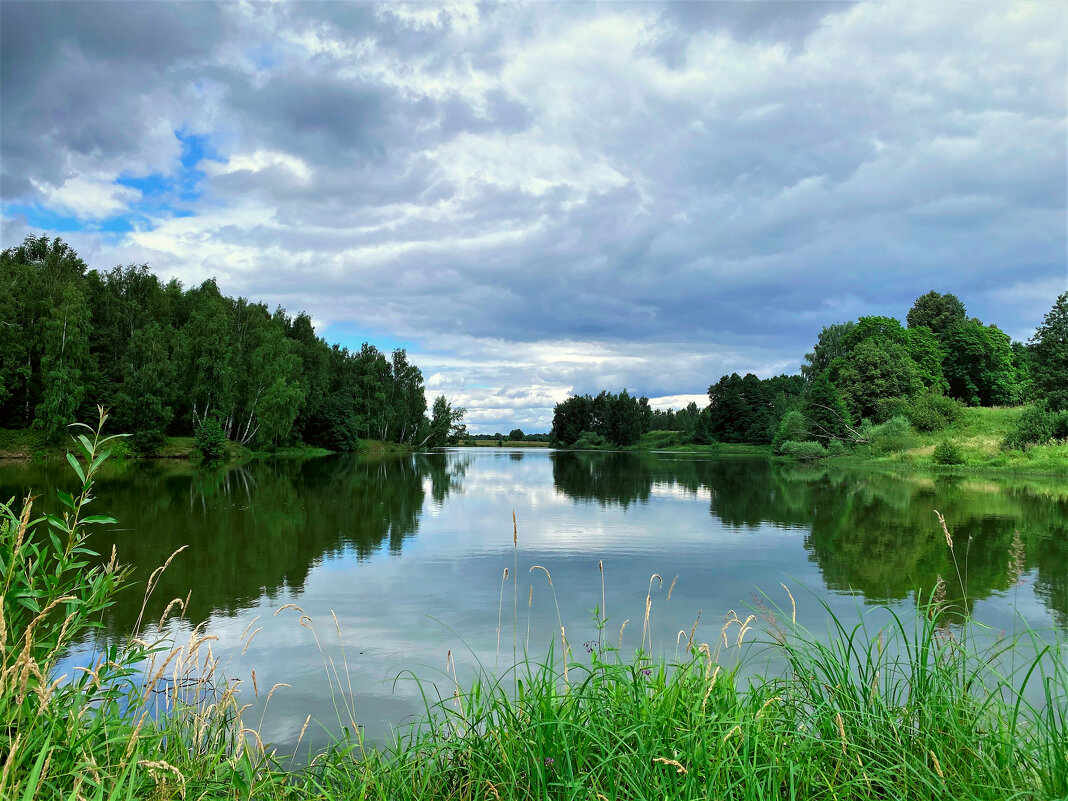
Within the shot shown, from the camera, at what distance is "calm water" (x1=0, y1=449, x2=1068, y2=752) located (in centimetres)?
675

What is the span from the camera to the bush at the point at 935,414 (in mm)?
45406

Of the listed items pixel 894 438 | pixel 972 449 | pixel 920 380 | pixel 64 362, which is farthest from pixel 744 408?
pixel 64 362

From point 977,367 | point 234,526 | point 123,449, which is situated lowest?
point 234,526

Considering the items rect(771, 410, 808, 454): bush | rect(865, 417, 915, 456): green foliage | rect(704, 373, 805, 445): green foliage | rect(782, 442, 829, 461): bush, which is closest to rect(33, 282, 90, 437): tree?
rect(865, 417, 915, 456): green foliage

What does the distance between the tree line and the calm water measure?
20.8 m

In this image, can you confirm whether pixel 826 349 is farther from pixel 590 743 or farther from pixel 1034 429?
pixel 590 743

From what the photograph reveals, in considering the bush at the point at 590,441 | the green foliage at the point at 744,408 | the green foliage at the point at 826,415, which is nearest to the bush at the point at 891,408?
the green foliage at the point at 826,415

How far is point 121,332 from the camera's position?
170 feet

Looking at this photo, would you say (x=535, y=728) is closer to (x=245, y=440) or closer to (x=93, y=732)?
(x=93, y=732)

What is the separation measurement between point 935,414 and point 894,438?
14.6 feet

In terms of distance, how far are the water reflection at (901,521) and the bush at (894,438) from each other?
1192cm

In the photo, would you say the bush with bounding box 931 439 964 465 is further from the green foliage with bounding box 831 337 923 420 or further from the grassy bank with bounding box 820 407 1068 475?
the green foliage with bounding box 831 337 923 420

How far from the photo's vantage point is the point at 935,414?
45.7 meters

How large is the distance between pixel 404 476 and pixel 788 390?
81994mm
